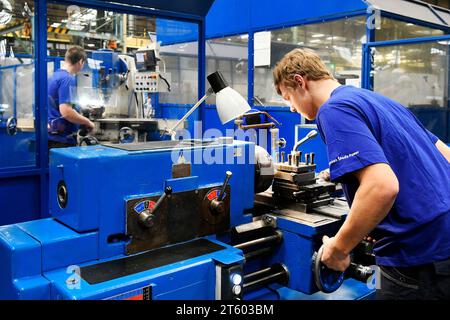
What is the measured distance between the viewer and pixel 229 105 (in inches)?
53.9

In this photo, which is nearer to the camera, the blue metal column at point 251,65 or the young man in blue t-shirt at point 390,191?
the young man in blue t-shirt at point 390,191

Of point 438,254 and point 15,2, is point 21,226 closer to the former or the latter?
point 438,254

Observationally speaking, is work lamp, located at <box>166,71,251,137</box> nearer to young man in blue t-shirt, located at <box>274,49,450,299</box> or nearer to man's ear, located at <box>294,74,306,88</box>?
man's ear, located at <box>294,74,306,88</box>

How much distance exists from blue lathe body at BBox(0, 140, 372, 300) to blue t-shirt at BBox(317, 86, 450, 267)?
0.28 metres

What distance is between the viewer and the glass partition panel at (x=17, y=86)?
2.69m

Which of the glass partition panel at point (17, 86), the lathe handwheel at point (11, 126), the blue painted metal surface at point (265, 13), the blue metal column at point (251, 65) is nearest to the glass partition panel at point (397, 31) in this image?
the blue painted metal surface at point (265, 13)

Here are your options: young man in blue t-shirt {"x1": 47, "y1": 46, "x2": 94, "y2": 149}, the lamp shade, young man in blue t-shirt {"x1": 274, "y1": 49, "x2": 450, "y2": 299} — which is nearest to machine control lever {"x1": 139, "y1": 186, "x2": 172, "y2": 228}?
the lamp shade

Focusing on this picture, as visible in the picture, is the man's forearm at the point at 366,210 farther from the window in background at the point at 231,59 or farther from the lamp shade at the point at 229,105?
the window in background at the point at 231,59

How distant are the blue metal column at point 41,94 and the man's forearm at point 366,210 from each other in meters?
1.93

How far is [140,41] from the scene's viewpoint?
Answer: 6316mm

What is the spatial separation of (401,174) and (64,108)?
2.34 meters

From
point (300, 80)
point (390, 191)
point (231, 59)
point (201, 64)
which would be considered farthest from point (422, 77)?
point (390, 191)
